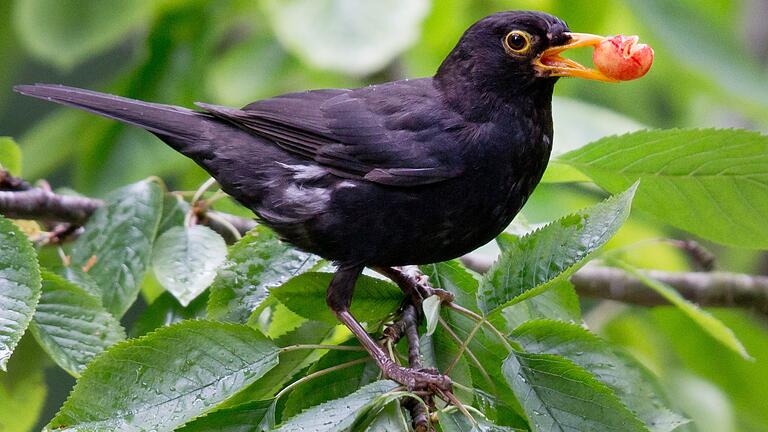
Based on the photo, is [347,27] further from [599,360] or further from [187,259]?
[599,360]

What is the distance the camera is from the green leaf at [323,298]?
2922mm

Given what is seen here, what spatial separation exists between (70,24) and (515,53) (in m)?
2.62

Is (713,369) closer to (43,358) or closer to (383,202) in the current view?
(383,202)

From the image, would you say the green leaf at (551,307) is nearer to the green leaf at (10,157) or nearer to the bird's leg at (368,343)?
the bird's leg at (368,343)

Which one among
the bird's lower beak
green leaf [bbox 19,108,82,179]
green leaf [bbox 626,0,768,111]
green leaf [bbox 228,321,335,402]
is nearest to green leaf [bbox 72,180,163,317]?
green leaf [bbox 228,321,335,402]

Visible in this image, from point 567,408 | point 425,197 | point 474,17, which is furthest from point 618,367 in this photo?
point 474,17

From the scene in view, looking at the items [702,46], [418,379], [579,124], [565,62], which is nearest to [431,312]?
[418,379]

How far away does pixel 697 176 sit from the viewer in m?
3.21

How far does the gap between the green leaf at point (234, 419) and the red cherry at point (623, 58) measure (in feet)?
4.77

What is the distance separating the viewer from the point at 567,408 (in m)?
2.44

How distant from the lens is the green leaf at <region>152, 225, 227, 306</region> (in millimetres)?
3090

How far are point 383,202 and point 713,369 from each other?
282 cm

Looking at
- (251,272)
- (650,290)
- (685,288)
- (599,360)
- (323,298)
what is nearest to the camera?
(599,360)

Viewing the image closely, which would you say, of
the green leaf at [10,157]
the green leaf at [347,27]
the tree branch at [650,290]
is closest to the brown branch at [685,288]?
the tree branch at [650,290]
